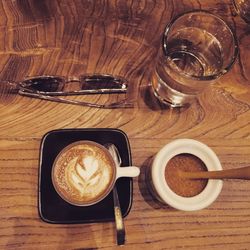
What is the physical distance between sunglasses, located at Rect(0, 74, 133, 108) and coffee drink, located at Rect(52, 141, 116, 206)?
17cm

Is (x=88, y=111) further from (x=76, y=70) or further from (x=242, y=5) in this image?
(x=242, y=5)

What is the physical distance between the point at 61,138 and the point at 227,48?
574 millimetres

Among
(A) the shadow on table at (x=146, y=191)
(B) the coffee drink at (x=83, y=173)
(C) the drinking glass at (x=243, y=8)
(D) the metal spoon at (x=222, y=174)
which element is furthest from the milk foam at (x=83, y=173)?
(C) the drinking glass at (x=243, y=8)

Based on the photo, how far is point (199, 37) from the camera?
1194 mm

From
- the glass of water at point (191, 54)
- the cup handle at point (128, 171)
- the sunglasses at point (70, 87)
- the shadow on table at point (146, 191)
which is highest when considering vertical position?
the glass of water at point (191, 54)

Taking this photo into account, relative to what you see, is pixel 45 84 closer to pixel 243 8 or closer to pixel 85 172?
pixel 85 172

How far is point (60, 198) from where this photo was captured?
3.29 feet

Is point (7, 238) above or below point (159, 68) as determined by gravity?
below

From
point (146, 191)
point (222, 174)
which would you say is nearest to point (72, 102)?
point (146, 191)

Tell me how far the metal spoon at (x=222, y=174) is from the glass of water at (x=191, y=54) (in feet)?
0.83

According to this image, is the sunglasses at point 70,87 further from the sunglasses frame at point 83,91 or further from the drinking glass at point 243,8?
the drinking glass at point 243,8

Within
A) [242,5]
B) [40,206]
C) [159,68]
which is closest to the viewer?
[40,206]

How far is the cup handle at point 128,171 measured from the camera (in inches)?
38.2

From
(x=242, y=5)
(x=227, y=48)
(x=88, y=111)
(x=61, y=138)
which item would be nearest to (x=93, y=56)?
(x=88, y=111)
